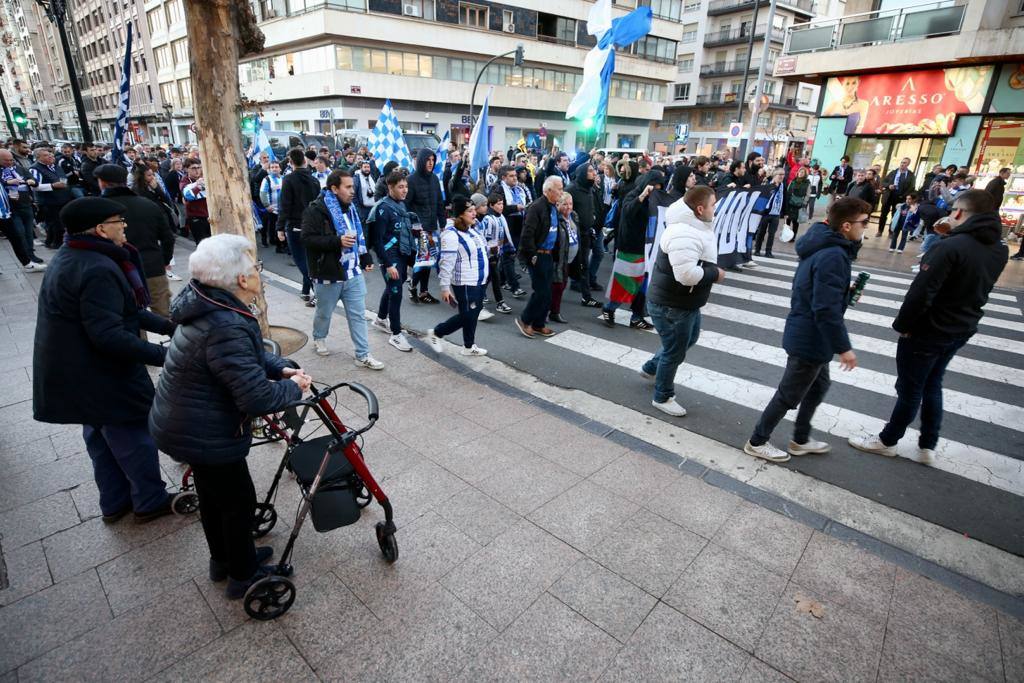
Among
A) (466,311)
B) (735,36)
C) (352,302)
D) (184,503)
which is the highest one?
(735,36)

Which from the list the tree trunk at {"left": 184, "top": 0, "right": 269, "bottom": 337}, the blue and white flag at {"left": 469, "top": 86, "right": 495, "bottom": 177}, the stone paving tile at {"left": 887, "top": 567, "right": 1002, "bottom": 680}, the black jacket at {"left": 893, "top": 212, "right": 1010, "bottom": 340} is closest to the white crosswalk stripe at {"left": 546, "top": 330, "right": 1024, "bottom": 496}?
the black jacket at {"left": 893, "top": 212, "right": 1010, "bottom": 340}

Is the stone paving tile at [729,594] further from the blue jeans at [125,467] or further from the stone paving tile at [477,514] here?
the blue jeans at [125,467]

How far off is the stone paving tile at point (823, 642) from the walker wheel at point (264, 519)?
2735mm

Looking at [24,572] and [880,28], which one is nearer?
[24,572]

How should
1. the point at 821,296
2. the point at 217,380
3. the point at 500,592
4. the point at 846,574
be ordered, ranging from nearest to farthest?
the point at 217,380 < the point at 500,592 < the point at 846,574 < the point at 821,296

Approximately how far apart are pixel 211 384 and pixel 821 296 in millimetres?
3689

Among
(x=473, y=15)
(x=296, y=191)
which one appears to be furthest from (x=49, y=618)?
(x=473, y=15)

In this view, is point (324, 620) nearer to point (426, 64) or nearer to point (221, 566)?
point (221, 566)

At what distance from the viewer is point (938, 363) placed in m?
3.91

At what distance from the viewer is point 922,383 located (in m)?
3.96

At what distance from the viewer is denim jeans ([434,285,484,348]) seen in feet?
19.1

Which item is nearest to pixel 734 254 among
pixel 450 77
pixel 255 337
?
pixel 255 337

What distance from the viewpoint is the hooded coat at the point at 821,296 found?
354 cm

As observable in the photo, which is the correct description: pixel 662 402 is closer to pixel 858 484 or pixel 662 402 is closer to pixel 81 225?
pixel 858 484
